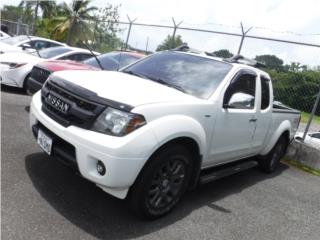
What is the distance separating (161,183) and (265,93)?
8.51 ft

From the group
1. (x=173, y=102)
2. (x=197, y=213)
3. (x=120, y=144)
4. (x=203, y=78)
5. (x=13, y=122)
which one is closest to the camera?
(x=120, y=144)

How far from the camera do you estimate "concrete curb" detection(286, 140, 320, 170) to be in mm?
7930

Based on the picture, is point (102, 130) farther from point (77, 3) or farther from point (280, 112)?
point (77, 3)

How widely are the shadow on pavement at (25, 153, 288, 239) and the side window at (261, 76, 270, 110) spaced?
146 cm

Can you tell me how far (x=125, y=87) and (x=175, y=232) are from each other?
1.51m

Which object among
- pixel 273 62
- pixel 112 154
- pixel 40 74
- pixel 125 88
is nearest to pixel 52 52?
pixel 40 74

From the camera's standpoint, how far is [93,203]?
406 cm

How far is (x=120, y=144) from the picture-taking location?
3.36 metres

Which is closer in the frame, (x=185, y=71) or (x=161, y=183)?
(x=161, y=183)

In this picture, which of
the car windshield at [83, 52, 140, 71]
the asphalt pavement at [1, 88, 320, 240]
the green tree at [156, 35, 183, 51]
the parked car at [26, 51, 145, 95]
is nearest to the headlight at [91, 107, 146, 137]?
the asphalt pavement at [1, 88, 320, 240]

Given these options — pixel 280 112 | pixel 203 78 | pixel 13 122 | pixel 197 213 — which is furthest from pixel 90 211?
pixel 280 112

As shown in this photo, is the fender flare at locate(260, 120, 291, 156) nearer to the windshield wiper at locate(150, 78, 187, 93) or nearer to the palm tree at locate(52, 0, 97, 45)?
the windshield wiper at locate(150, 78, 187, 93)

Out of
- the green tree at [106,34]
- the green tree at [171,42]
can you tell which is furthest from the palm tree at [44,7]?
the green tree at [171,42]

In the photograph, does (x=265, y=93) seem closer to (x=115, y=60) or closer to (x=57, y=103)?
(x=57, y=103)
